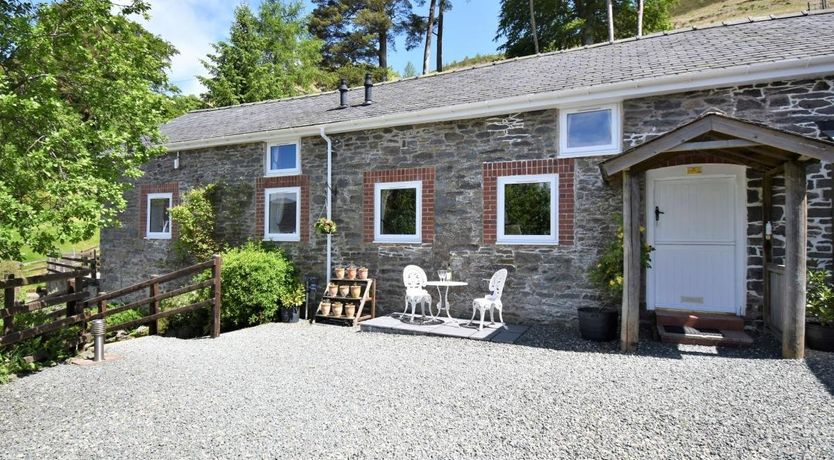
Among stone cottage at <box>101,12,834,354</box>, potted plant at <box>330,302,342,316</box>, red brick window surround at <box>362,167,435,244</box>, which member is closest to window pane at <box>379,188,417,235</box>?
stone cottage at <box>101,12,834,354</box>

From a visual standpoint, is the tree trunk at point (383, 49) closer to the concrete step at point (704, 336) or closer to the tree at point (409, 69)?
the tree at point (409, 69)

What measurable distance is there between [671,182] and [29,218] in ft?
28.1

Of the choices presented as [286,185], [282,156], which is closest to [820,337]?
[286,185]

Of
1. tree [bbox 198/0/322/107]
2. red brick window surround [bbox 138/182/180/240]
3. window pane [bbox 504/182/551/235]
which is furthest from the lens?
tree [bbox 198/0/322/107]

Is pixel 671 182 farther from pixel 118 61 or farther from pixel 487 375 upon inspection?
pixel 118 61

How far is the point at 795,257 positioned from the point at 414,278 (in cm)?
534

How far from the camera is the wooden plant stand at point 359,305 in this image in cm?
857

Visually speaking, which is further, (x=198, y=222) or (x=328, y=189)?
(x=198, y=222)

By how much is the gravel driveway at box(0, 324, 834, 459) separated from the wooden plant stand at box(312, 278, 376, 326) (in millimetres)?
2079

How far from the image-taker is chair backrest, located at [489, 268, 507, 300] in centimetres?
737

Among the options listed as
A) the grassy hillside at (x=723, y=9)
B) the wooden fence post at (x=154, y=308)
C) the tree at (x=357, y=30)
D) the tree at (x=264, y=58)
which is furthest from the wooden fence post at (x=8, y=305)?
the grassy hillside at (x=723, y=9)

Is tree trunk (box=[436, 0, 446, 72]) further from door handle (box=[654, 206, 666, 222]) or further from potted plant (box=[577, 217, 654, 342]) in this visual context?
potted plant (box=[577, 217, 654, 342])

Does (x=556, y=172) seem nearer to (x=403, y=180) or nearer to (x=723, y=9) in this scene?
(x=403, y=180)

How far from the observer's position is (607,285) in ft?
22.5
